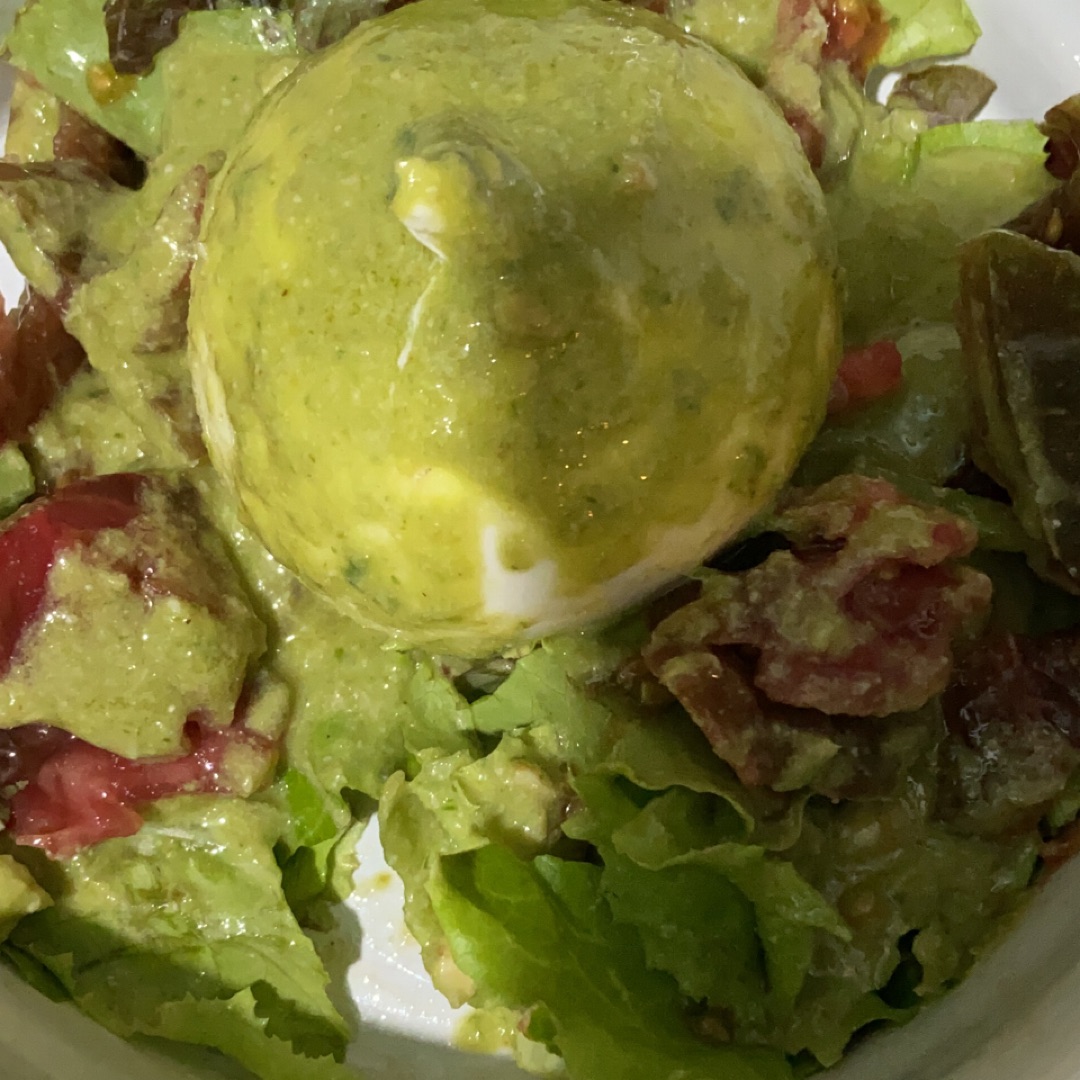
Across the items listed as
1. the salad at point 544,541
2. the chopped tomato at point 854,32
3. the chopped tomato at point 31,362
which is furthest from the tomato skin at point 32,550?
the chopped tomato at point 854,32

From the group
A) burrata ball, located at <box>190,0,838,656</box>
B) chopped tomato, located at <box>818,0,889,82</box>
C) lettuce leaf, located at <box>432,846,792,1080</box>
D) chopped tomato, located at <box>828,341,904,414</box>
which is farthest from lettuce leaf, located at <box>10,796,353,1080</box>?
chopped tomato, located at <box>818,0,889,82</box>

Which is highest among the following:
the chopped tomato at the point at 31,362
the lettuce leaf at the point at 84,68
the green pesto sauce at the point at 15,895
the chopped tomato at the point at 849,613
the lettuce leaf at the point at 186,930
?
the lettuce leaf at the point at 84,68

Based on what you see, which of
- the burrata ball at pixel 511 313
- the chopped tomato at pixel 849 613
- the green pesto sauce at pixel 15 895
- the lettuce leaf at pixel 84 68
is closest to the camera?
the burrata ball at pixel 511 313

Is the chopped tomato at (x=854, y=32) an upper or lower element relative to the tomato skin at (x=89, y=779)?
upper

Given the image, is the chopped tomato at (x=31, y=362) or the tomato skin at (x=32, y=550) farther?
the chopped tomato at (x=31, y=362)

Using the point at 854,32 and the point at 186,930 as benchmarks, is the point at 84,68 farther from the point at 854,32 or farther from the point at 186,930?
the point at 186,930

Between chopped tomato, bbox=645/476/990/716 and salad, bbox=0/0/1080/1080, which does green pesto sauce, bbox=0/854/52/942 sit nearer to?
salad, bbox=0/0/1080/1080

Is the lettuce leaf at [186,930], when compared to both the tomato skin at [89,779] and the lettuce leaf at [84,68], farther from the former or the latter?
the lettuce leaf at [84,68]

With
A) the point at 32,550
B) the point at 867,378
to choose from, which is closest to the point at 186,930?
the point at 32,550

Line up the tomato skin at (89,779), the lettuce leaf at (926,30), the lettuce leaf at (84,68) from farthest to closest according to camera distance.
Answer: the lettuce leaf at (84,68) → the lettuce leaf at (926,30) → the tomato skin at (89,779)
